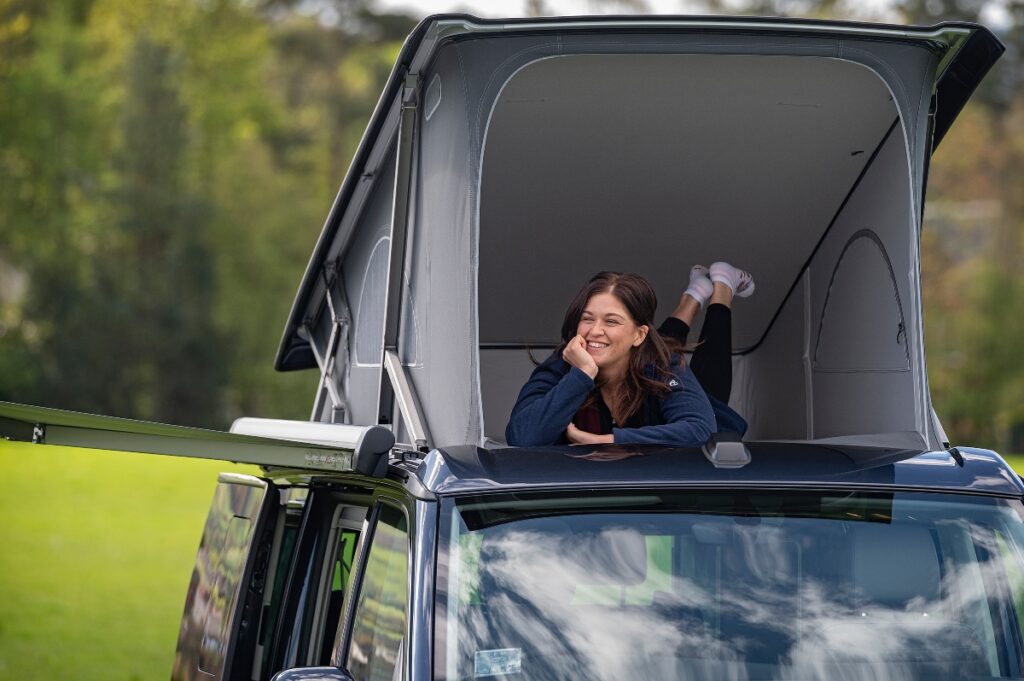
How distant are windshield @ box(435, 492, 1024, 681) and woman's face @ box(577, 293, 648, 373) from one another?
118cm

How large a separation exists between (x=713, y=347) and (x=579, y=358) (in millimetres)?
1826

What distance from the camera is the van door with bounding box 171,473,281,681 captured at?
5812mm

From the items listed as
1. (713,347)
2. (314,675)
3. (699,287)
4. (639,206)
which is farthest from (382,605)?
(639,206)

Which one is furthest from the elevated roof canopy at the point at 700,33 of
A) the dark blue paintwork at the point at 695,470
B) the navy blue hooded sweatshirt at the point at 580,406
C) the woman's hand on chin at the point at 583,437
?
the dark blue paintwork at the point at 695,470

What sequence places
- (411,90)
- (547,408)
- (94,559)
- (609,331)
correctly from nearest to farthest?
(547,408) < (609,331) < (411,90) < (94,559)

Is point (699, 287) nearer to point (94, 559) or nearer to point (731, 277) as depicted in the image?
point (731, 277)

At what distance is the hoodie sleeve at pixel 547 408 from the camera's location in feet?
16.5

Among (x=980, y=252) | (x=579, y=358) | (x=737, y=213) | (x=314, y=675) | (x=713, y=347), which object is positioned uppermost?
(x=980, y=252)

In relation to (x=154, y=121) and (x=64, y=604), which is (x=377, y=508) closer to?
(x=64, y=604)

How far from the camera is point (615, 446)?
4.66 m

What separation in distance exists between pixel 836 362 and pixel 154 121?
5574cm

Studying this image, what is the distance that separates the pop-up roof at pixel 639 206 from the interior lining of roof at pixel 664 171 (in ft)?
0.04

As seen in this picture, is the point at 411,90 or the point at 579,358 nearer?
the point at 579,358

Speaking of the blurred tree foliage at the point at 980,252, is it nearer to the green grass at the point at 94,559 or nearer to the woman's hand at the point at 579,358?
the green grass at the point at 94,559
